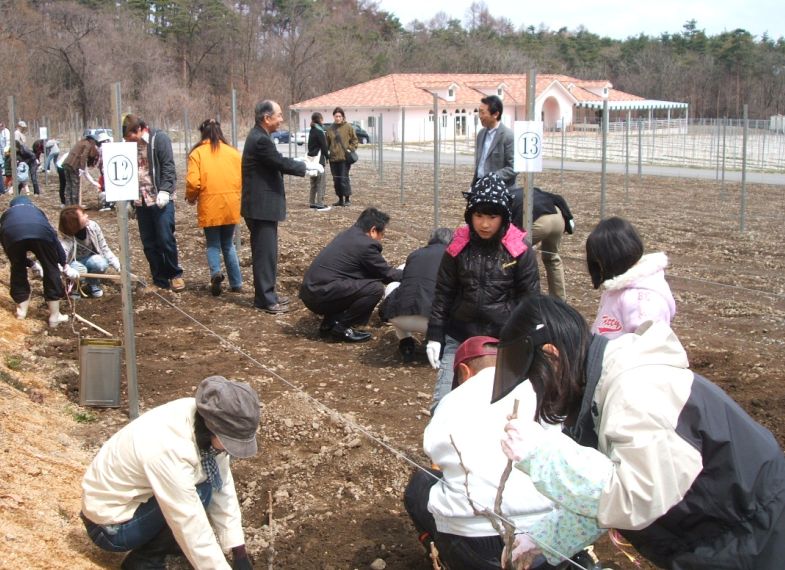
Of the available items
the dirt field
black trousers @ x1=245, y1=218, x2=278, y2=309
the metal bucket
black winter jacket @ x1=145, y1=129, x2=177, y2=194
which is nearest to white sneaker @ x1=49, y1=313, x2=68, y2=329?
the dirt field

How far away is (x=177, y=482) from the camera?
3.25 m

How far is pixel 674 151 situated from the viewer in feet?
109

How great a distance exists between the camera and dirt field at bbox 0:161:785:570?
12.9 feet

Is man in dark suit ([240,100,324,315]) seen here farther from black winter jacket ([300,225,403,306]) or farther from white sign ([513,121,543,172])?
white sign ([513,121,543,172])

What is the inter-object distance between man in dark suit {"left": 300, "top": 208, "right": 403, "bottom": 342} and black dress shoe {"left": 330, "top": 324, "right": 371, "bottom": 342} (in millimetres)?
12

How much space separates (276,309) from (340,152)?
315 inches

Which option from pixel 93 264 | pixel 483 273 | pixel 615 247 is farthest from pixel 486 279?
pixel 93 264

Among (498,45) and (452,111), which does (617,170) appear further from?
(498,45)

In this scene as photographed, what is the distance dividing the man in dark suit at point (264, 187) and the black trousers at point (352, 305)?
2.98 ft

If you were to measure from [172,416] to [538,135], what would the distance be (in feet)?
9.78

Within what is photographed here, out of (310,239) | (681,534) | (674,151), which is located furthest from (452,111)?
(681,534)

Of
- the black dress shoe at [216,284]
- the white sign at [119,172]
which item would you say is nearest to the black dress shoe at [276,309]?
the black dress shoe at [216,284]

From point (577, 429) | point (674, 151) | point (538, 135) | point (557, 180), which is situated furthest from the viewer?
point (674, 151)

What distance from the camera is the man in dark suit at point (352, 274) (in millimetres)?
6898
